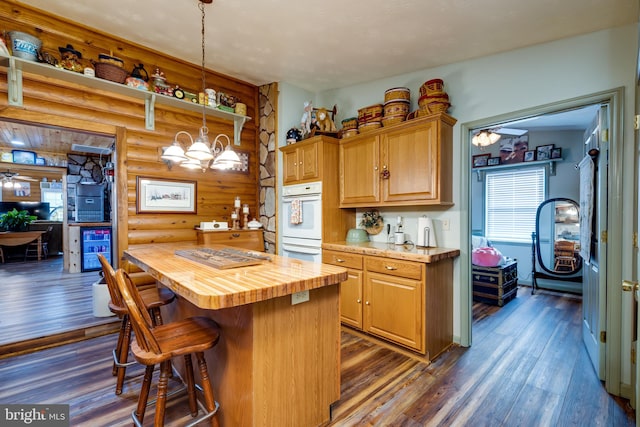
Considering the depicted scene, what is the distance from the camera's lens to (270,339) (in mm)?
1511

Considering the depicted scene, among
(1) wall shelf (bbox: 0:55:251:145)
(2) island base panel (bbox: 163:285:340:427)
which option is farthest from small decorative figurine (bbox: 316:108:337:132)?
(2) island base panel (bbox: 163:285:340:427)

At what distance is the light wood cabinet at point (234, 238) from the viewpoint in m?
3.39

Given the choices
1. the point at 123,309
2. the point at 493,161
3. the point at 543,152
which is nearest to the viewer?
the point at 123,309

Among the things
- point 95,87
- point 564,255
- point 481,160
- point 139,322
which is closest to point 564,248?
point 564,255

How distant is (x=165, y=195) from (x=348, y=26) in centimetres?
260

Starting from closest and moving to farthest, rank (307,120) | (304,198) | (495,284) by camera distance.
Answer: (304,198) < (307,120) < (495,284)

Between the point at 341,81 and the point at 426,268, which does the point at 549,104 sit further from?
the point at 341,81

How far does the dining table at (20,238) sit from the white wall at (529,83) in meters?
8.75

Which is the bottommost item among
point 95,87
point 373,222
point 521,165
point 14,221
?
point 14,221

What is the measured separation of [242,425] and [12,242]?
8.87 meters

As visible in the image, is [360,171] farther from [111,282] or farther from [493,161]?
[493,161]

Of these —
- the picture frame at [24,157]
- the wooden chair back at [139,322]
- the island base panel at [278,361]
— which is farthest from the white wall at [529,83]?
the picture frame at [24,157]

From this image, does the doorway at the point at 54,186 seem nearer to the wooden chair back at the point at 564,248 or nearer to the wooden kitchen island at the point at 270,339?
the wooden kitchen island at the point at 270,339

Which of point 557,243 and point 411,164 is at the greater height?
point 411,164
